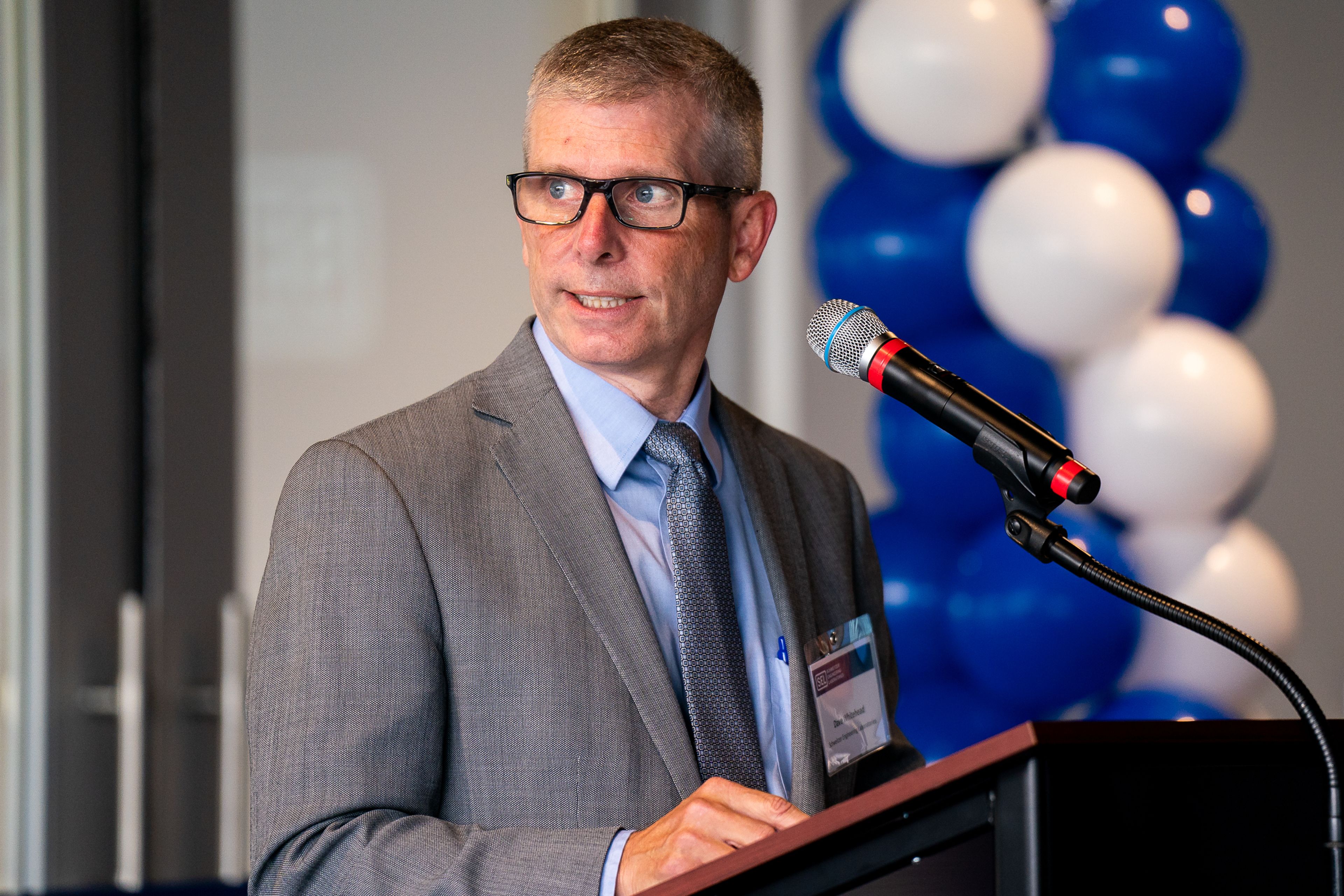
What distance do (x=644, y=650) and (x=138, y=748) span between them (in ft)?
7.78

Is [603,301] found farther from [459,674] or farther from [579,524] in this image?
[459,674]

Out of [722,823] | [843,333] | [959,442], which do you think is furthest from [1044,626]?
[722,823]

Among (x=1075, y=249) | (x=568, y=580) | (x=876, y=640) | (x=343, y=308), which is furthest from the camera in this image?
(x=343, y=308)

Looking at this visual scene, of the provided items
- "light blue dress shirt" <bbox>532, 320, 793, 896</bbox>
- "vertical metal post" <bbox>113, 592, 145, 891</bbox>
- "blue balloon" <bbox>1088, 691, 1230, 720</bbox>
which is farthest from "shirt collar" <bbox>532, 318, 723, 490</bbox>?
"vertical metal post" <bbox>113, 592, 145, 891</bbox>

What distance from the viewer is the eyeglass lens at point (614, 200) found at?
1.48 metres

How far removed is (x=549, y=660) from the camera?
1.34m

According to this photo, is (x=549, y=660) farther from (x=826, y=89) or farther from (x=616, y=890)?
(x=826, y=89)

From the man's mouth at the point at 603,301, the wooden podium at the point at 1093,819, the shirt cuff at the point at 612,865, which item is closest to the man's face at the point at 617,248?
the man's mouth at the point at 603,301

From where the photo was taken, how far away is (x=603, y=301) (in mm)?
1492

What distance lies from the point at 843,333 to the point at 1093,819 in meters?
0.48

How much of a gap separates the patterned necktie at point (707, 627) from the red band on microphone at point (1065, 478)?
0.53 m

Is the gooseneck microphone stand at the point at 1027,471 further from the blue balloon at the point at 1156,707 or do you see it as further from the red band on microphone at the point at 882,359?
the blue balloon at the point at 1156,707

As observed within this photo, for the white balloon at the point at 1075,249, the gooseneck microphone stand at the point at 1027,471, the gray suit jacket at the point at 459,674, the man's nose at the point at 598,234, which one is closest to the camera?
the gooseneck microphone stand at the point at 1027,471

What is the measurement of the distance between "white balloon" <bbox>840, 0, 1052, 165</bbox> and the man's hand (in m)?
1.96
